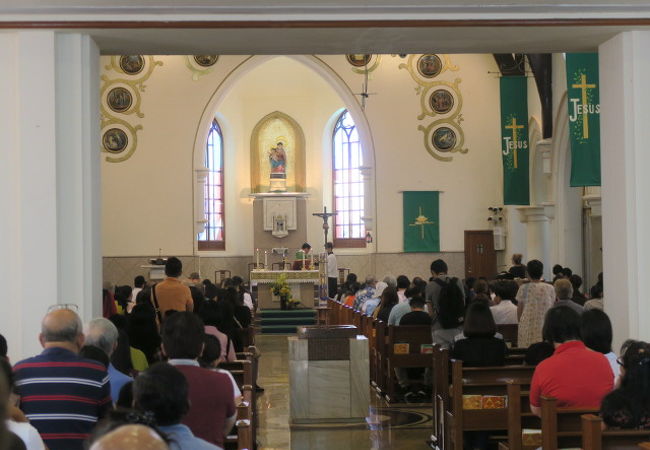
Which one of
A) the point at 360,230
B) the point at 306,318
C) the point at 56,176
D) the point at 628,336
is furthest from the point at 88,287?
the point at 360,230

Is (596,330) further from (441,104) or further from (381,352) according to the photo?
(441,104)

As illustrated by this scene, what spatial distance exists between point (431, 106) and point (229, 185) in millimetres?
6203

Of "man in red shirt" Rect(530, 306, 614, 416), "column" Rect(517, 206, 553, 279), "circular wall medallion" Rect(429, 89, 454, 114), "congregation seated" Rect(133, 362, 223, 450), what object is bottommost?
"man in red shirt" Rect(530, 306, 614, 416)

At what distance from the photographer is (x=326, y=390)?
31.9 ft

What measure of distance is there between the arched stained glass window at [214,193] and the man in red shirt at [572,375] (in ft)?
68.0

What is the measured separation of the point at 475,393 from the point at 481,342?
0.45 meters

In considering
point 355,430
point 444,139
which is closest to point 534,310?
point 355,430

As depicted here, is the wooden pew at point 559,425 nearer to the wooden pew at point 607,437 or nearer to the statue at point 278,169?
the wooden pew at point 607,437

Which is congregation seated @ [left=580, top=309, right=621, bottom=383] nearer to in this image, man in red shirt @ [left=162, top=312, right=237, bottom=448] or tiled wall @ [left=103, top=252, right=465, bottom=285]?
man in red shirt @ [left=162, top=312, right=237, bottom=448]

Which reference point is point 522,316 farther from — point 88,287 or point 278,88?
point 278,88

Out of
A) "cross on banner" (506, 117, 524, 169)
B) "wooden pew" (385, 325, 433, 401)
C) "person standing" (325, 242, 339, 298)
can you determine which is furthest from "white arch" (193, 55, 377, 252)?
"wooden pew" (385, 325, 433, 401)

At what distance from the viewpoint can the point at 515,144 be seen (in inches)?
721

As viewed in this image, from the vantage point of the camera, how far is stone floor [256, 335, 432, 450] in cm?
847

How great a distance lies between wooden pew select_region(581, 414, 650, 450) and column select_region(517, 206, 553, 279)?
16.7m
